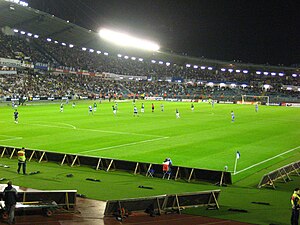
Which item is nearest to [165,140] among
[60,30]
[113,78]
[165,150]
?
[165,150]

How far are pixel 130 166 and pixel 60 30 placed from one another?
319 ft

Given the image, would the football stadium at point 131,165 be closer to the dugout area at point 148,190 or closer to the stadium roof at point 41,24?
the dugout area at point 148,190

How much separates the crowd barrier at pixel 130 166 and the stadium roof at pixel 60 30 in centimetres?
6387

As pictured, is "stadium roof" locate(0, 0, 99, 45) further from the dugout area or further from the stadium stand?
the dugout area

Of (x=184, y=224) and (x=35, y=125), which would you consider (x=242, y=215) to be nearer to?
(x=184, y=224)

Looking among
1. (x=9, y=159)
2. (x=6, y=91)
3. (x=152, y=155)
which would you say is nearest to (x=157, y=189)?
(x=152, y=155)

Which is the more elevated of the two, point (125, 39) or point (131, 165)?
point (125, 39)

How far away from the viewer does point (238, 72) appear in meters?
165

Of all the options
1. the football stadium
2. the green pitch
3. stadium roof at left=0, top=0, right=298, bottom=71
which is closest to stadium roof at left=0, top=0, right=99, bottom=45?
stadium roof at left=0, top=0, right=298, bottom=71

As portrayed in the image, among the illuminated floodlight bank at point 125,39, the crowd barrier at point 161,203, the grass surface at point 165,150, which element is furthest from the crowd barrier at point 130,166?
the illuminated floodlight bank at point 125,39

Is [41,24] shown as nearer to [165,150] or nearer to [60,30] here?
[60,30]

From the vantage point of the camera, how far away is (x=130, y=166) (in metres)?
25.9

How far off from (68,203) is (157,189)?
561 centimetres

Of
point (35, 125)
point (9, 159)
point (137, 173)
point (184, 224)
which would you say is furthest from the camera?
point (35, 125)
